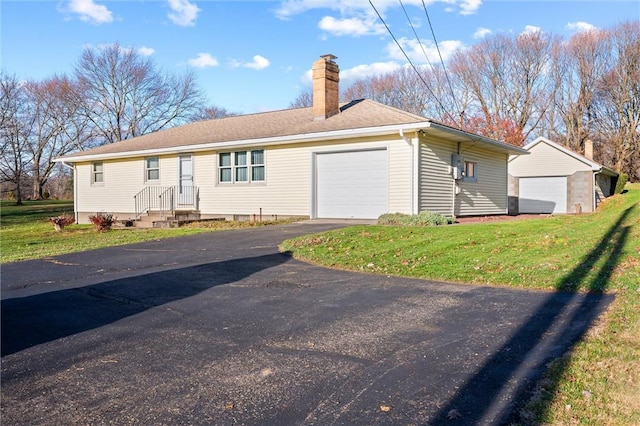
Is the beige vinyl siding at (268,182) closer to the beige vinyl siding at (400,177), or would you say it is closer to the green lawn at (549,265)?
the beige vinyl siding at (400,177)

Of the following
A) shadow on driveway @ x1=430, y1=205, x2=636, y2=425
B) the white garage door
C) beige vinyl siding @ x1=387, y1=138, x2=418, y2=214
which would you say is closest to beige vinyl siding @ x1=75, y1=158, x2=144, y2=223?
beige vinyl siding @ x1=387, y1=138, x2=418, y2=214

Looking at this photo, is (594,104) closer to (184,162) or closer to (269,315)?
(184,162)

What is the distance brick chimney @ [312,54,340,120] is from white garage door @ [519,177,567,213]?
1569 centimetres

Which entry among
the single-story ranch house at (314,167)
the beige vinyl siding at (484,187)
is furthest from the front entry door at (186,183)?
the beige vinyl siding at (484,187)

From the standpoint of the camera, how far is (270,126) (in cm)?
1847

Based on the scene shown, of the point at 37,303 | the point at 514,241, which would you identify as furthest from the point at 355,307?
the point at 514,241

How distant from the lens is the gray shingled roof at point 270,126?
15252mm

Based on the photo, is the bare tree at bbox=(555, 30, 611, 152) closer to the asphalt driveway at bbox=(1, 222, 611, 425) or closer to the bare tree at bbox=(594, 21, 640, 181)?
the bare tree at bbox=(594, 21, 640, 181)

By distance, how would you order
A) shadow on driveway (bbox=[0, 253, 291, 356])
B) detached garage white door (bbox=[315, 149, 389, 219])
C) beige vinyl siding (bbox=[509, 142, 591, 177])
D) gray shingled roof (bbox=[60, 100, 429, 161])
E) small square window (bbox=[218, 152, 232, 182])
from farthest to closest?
1. beige vinyl siding (bbox=[509, 142, 591, 177])
2. small square window (bbox=[218, 152, 232, 182])
3. gray shingled roof (bbox=[60, 100, 429, 161])
4. detached garage white door (bbox=[315, 149, 389, 219])
5. shadow on driveway (bbox=[0, 253, 291, 356])

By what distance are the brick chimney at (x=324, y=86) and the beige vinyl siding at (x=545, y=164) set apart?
14.7 m

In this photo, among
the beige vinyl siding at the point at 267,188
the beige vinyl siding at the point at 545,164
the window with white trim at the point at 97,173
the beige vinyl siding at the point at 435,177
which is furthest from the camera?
the beige vinyl siding at the point at 545,164

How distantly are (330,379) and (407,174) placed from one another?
1152 centimetres

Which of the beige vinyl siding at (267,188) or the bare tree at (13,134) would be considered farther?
the bare tree at (13,134)

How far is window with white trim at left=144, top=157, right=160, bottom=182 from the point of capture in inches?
798
